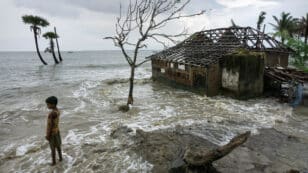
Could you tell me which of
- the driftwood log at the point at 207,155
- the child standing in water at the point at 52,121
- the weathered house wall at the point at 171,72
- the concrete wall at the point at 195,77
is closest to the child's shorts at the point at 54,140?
the child standing in water at the point at 52,121

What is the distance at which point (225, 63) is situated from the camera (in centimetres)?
1460

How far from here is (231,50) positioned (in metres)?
15.1

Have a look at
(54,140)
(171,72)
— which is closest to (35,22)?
(171,72)

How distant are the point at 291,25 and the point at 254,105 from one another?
3114 cm

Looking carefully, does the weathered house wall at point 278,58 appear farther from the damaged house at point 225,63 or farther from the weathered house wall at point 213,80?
the weathered house wall at point 213,80

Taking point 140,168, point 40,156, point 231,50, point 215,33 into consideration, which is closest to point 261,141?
point 140,168

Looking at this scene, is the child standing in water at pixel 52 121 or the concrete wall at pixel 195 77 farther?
the concrete wall at pixel 195 77

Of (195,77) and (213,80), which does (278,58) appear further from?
(195,77)

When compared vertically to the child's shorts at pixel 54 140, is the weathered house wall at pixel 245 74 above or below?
above

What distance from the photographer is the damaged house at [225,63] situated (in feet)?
45.6

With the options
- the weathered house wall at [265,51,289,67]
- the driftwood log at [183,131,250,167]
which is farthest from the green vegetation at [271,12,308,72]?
the driftwood log at [183,131,250,167]

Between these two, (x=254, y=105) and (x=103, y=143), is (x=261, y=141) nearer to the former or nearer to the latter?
(x=103, y=143)

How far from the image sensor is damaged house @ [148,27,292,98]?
13.9 metres

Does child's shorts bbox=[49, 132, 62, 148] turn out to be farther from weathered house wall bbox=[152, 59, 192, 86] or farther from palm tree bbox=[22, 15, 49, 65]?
palm tree bbox=[22, 15, 49, 65]
